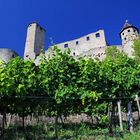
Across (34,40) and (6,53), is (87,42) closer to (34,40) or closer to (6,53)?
(34,40)

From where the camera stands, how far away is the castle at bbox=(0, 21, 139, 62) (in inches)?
1576

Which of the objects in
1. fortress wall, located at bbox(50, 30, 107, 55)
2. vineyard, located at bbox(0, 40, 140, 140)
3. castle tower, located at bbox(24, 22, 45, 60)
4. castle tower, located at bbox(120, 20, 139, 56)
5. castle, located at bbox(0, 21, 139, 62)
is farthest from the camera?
castle tower, located at bbox(24, 22, 45, 60)

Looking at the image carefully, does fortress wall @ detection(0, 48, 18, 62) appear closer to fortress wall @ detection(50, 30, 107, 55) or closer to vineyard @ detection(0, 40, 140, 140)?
fortress wall @ detection(50, 30, 107, 55)

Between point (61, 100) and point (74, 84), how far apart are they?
91cm

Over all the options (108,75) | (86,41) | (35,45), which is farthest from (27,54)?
(108,75)

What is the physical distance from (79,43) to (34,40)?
8.63 m

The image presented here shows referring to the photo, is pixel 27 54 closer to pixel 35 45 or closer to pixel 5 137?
pixel 35 45

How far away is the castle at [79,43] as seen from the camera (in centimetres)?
4004

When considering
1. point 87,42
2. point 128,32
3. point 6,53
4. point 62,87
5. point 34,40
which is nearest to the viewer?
point 62,87

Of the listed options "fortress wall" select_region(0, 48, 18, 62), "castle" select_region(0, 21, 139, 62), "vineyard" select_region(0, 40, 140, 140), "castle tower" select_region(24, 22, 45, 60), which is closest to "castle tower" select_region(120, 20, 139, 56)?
"castle" select_region(0, 21, 139, 62)

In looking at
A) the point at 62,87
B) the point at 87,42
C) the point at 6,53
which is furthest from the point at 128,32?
the point at 62,87

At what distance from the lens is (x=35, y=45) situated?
169 feet

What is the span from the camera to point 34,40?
51562 millimetres

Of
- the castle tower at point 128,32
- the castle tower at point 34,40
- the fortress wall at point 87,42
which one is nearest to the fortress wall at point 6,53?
the castle tower at point 34,40
